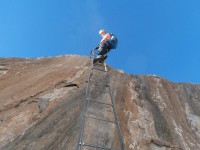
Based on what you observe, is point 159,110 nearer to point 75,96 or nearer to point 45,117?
point 75,96

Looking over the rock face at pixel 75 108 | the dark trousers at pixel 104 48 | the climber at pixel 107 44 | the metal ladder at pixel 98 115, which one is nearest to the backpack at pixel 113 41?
the climber at pixel 107 44

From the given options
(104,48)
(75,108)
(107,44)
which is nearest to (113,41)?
(107,44)

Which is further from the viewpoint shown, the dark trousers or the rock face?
the dark trousers

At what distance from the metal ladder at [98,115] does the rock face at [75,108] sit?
0.22 meters

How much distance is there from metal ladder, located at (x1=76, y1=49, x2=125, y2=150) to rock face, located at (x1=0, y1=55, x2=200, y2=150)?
218 mm

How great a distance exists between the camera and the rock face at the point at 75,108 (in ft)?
32.3

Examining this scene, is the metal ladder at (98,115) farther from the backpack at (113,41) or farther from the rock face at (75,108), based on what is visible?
the backpack at (113,41)

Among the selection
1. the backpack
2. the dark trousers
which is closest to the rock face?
the dark trousers

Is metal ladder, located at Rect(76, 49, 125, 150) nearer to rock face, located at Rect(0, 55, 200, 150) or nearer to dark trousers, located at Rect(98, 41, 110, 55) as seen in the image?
rock face, located at Rect(0, 55, 200, 150)

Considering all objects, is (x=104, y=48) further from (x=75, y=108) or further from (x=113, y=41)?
(x=75, y=108)

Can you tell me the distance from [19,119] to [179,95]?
860 cm

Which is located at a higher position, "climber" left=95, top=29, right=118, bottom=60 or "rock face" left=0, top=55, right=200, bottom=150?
"climber" left=95, top=29, right=118, bottom=60

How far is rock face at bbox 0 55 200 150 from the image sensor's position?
9.83 metres

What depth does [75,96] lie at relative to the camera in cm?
1203
